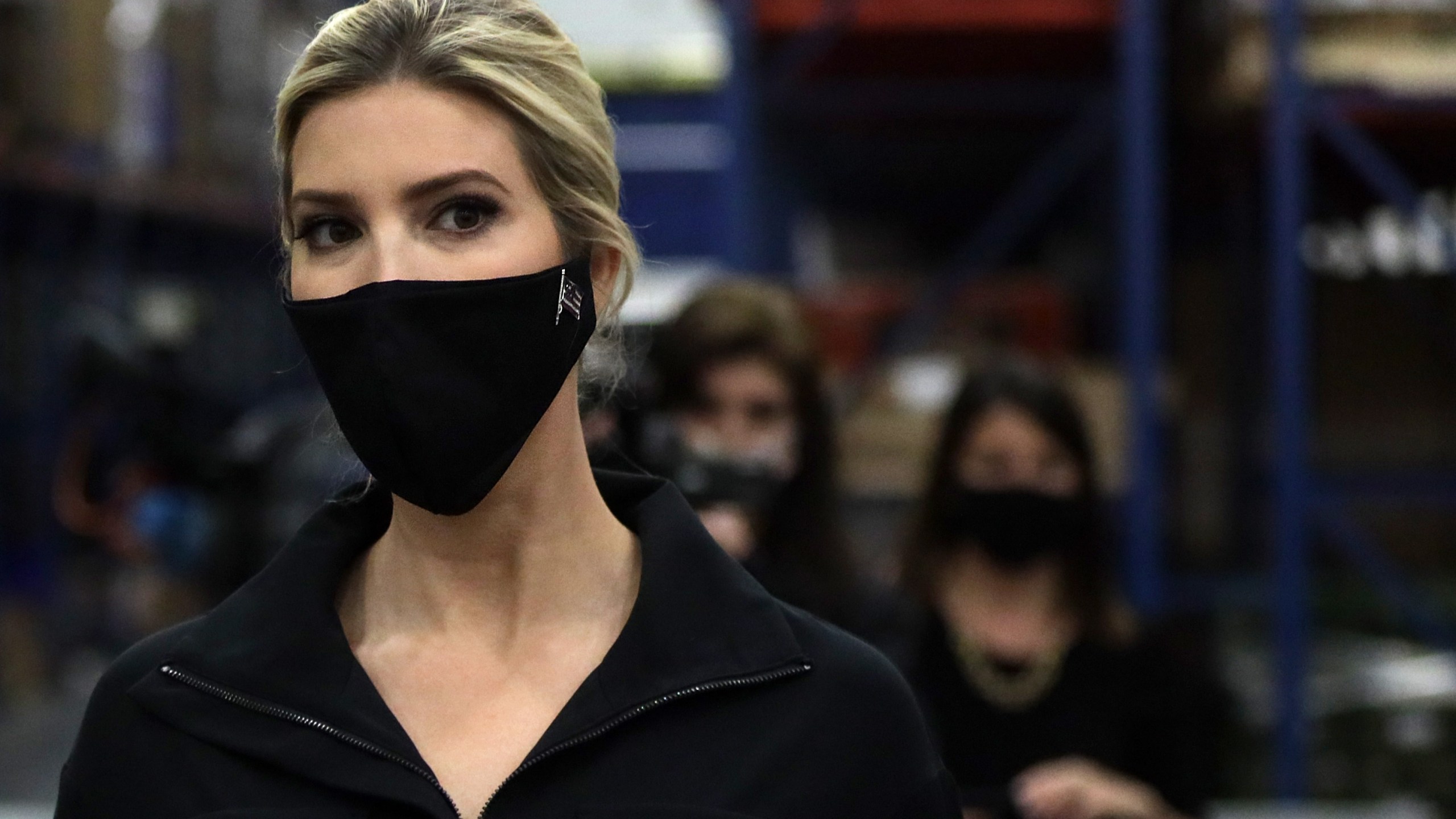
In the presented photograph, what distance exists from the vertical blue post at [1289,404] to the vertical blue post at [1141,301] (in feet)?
1.16

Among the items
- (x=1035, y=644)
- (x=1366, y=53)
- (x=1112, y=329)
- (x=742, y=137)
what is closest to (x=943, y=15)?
(x=742, y=137)

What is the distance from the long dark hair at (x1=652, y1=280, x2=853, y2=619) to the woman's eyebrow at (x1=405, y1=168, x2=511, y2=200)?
5.35ft

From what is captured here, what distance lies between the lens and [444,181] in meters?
1.47

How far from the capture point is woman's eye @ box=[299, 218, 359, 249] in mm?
1541

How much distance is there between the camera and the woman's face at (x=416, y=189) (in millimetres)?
1479

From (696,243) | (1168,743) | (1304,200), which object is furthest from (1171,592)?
(696,243)

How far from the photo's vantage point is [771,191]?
6.55 meters

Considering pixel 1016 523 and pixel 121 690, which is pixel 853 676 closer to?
pixel 121 690

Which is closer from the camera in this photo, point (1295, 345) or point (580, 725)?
point (580, 725)

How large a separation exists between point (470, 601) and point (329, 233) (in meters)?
0.37

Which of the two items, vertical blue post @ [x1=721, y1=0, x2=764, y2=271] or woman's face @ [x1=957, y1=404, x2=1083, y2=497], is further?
vertical blue post @ [x1=721, y1=0, x2=764, y2=271]

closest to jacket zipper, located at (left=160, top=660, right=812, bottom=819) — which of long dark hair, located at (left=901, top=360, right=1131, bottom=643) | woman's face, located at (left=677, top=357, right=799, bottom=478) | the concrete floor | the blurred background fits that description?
the blurred background

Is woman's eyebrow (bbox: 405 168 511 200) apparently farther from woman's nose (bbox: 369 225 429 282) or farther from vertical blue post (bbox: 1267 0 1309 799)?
vertical blue post (bbox: 1267 0 1309 799)

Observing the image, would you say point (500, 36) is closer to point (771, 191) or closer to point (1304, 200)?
point (1304, 200)
